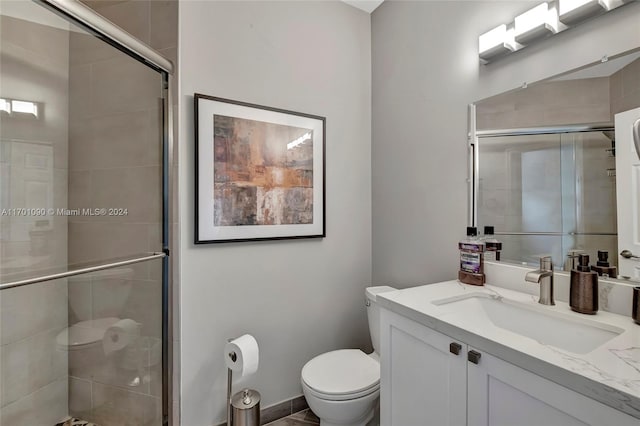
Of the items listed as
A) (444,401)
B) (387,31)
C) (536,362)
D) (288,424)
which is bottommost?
(288,424)

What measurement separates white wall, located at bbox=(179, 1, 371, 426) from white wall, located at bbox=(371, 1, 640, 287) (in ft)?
0.53

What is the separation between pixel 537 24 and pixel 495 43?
18 cm

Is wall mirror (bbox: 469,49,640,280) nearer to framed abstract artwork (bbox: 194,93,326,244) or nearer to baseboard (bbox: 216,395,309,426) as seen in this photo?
framed abstract artwork (bbox: 194,93,326,244)

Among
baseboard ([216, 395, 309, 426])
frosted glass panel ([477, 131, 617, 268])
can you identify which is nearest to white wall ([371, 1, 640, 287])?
frosted glass panel ([477, 131, 617, 268])

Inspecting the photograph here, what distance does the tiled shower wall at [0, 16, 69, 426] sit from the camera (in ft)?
3.66

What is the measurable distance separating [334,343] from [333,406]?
2.09 feet

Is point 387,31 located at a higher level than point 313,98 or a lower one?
higher

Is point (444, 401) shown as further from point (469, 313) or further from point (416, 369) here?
point (469, 313)

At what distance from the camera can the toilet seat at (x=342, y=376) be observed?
4.60ft

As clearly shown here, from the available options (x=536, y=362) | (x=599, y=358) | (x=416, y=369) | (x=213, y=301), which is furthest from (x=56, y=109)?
(x=599, y=358)

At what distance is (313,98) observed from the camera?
193 centimetres

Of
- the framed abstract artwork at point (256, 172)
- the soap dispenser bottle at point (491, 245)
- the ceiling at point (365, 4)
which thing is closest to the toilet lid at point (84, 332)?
the framed abstract artwork at point (256, 172)

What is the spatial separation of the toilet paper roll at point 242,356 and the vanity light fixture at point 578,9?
74.4 inches

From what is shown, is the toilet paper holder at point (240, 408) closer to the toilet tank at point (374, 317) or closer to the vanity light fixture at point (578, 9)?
the toilet tank at point (374, 317)
